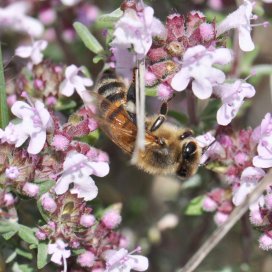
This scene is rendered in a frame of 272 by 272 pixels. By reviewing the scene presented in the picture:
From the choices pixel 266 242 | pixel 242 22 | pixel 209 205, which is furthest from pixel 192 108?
pixel 266 242

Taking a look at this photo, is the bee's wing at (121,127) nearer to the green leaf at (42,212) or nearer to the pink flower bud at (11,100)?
the green leaf at (42,212)

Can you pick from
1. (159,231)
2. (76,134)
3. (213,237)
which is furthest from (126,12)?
(159,231)

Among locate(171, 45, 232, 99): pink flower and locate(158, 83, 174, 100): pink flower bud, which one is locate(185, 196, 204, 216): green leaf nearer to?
locate(158, 83, 174, 100): pink flower bud

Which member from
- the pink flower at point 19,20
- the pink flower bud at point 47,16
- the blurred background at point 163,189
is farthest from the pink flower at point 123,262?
the pink flower bud at point 47,16

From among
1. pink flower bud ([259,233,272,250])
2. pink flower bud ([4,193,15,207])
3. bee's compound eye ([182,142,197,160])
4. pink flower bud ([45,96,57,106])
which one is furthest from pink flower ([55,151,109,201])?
pink flower bud ([259,233,272,250])

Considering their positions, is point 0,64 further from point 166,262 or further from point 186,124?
point 166,262
